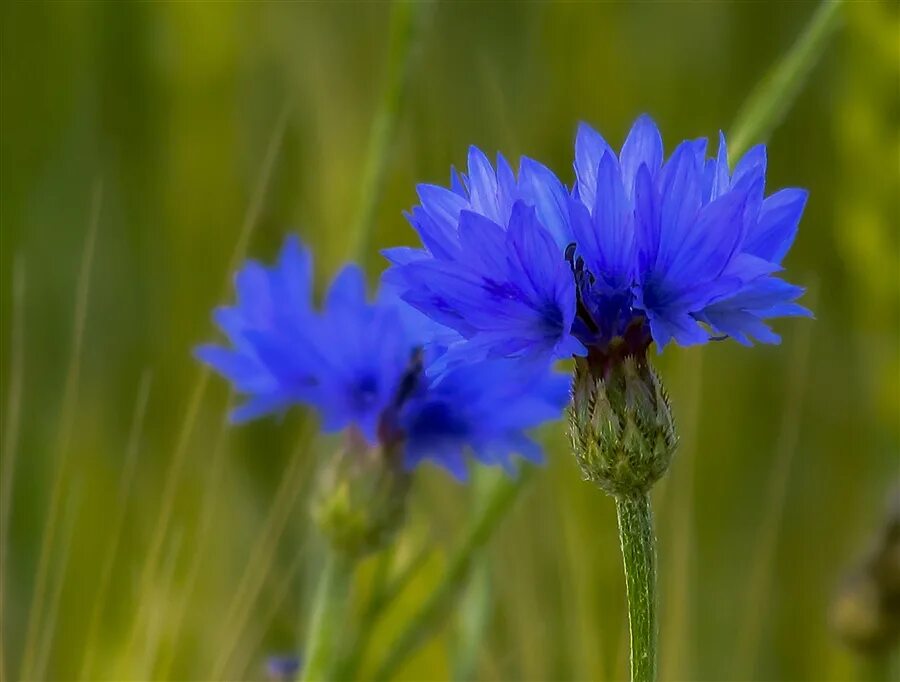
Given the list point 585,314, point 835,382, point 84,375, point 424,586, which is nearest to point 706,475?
point 835,382

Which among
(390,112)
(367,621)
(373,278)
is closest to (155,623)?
(367,621)

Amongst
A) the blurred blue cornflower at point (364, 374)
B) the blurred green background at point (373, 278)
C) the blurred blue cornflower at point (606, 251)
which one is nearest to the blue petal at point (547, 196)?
the blurred blue cornflower at point (606, 251)

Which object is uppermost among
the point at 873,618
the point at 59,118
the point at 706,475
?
the point at 59,118

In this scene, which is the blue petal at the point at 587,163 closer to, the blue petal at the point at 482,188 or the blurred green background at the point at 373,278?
the blue petal at the point at 482,188

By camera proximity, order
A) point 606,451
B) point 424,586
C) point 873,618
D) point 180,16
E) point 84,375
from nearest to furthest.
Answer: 1. point 606,451
2. point 873,618
3. point 424,586
4. point 180,16
5. point 84,375

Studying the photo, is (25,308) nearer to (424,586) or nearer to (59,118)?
(59,118)

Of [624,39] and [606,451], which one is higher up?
[624,39]

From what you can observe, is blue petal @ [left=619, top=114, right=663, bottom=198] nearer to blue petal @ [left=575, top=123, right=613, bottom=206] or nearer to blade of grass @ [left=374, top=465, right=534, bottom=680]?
blue petal @ [left=575, top=123, right=613, bottom=206]
